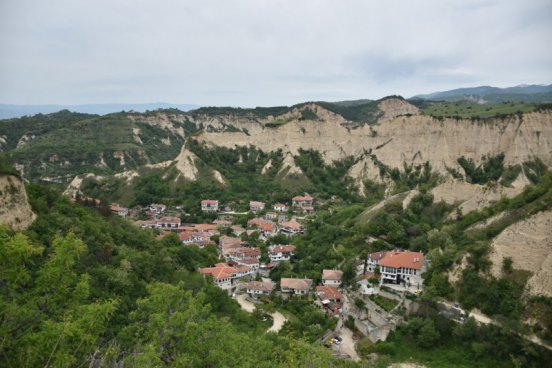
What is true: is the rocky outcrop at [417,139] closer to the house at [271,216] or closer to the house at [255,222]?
the house at [271,216]

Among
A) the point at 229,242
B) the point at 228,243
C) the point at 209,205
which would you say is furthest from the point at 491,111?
the point at 228,243

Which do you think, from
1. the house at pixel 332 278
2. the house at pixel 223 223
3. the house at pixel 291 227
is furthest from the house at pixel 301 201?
the house at pixel 332 278

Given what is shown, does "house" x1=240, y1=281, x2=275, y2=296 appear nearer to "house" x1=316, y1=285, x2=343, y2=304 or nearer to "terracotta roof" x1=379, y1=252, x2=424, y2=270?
"house" x1=316, y1=285, x2=343, y2=304

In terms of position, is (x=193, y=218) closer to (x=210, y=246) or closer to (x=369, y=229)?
(x=210, y=246)

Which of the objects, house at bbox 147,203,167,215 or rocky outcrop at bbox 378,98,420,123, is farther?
rocky outcrop at bbox 378,98,420,123

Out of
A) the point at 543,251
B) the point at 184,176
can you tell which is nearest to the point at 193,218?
the point at 184,176

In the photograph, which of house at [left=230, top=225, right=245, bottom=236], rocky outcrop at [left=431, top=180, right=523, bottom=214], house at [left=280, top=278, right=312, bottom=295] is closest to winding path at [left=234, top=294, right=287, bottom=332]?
house at [left=280, top=278, right=312, bottom=295]

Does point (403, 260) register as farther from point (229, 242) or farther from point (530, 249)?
point (229, 242)
